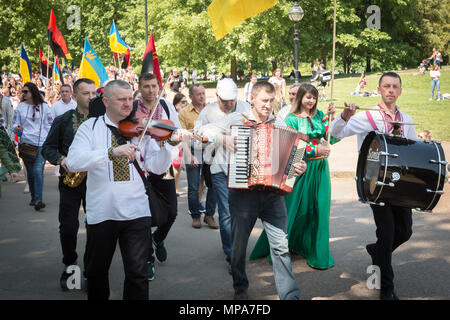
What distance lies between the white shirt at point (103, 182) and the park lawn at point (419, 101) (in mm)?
9211

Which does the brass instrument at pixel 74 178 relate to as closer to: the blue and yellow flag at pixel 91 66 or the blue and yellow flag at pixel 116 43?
the blue and yellow flag at pixel 91 66

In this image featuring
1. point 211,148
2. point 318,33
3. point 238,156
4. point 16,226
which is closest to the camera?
point 238,156

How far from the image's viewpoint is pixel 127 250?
12.6ft

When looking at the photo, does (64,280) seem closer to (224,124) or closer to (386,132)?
(224,124)

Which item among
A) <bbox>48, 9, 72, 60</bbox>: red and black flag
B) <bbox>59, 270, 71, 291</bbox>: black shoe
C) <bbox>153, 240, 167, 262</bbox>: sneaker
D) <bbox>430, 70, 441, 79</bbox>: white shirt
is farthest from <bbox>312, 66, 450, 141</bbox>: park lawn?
<bbox>48, 9, 72, 60</bbox>: red and black flag

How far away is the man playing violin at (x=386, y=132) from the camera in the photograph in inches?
184

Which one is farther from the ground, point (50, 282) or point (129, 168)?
point (129, 168)

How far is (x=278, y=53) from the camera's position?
40.2 meters

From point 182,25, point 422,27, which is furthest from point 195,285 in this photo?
point 422,27

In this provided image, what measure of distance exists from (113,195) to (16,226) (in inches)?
178

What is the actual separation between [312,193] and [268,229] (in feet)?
5.03

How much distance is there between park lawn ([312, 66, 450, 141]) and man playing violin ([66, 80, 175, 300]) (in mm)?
9195

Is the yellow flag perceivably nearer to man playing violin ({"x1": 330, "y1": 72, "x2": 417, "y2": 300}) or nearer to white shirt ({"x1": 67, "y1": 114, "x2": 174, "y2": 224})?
man playing violin ({"x1": 330, "y1": 72, "x2": 417, "y2": 300})
